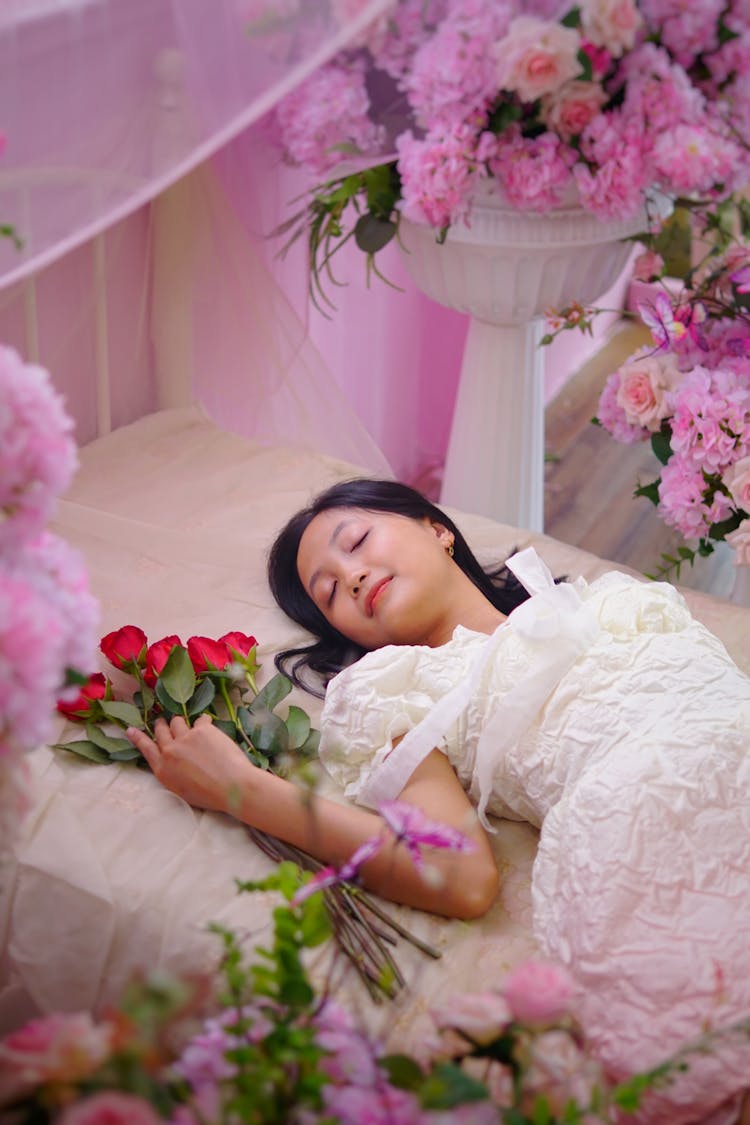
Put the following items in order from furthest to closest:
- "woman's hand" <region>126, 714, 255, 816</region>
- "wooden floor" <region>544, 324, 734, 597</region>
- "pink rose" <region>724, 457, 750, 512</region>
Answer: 1. "wooden floor" <region>544, 324, 734, 597</region>
2. "pink rose" <region>724, 457, 750, 512</region>
3. "woman's hand" <region>126, 714, 255, 816</region>

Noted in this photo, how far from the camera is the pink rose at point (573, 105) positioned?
70.7 inches

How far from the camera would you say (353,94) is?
5.68 ft

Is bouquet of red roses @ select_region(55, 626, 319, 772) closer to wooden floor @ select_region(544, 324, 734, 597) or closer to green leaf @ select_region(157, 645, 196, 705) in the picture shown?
green leaf @ select_region(157, 645, 196, 705)

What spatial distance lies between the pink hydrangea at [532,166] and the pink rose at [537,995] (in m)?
1.45

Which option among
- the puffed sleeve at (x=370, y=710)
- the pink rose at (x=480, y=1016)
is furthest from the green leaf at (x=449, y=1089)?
the puffed sleeve at (x=370, y=710)

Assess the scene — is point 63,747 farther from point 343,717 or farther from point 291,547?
point 291,547

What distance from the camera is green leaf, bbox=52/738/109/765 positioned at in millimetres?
1413

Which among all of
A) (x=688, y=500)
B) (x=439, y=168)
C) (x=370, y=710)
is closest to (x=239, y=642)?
(x=370, y=710)

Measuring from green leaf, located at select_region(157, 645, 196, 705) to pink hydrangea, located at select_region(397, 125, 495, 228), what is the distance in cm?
84

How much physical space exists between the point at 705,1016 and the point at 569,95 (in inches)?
52.7

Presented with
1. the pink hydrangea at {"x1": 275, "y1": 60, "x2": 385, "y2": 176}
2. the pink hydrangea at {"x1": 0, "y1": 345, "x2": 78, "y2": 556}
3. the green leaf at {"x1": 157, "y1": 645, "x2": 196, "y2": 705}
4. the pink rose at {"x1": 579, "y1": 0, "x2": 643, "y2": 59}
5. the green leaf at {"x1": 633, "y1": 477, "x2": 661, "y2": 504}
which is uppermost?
the pink rose at {"x1": 579, "y1": 0, "x2": 643, "y2": 59}

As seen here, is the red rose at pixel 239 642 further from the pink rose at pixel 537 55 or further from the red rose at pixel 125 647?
the pink rose at pixel 537 55

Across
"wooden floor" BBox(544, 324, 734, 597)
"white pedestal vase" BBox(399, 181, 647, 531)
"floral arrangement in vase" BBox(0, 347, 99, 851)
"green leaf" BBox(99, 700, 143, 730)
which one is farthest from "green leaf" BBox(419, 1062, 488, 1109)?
"wooden floor" BBox(544, 324, 734, 597)

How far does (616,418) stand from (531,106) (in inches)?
19.9
